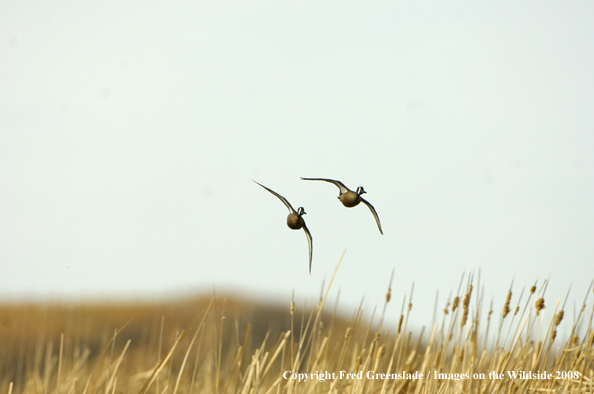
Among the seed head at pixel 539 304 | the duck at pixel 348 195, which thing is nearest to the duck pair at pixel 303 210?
the duck at pixel 348 195

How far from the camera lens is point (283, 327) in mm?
9805

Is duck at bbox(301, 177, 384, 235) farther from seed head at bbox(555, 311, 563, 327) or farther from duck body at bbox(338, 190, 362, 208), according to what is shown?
seed head at bbox(555, 311, 563, 327)

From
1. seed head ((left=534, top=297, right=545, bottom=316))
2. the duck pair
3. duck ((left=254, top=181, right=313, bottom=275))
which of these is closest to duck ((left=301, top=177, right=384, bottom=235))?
the duck pair

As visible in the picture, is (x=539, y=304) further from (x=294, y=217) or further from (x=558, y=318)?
(x=294, y=217)

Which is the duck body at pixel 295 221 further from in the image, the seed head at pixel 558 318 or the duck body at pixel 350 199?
the seed head at pixel 558 318

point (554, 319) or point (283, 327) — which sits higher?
point (554, 319)

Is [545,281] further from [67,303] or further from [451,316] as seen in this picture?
[67,303]

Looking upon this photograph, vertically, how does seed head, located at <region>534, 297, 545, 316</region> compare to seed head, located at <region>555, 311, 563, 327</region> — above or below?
above

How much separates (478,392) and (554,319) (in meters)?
0.64

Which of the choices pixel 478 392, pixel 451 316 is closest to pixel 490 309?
pixel 451 316

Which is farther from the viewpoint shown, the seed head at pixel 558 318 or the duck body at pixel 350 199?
the seed head at pixel 558 318

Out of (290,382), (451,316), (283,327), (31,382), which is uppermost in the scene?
(451,316)

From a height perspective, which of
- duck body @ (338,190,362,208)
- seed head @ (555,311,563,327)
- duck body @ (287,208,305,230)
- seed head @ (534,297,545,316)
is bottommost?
seed head @ (555,311,563,327)

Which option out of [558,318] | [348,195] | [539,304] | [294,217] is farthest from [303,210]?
[558,318]
